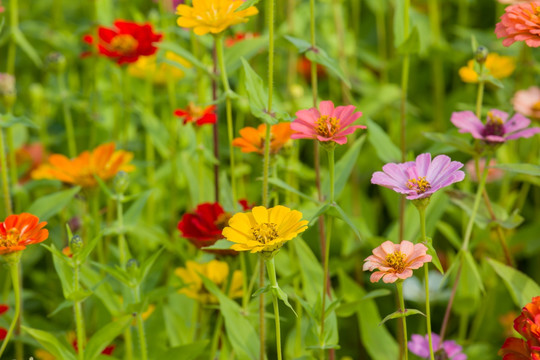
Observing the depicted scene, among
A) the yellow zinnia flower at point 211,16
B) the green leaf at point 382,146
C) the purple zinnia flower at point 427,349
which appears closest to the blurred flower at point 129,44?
the yellow zinnia flower at point 211,16

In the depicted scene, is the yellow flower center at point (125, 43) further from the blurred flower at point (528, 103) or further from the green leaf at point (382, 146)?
the blurred flower at point (528, 103)

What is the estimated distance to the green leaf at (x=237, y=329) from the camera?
870 mm

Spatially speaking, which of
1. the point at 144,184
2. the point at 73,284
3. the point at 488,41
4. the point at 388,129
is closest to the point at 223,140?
the point at 144,184

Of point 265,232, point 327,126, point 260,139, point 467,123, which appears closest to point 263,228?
point 265,232

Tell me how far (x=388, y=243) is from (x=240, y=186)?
608mm

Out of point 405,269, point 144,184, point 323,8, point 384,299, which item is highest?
point 323,8

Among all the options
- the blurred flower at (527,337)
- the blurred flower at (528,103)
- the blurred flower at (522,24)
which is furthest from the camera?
the blurred flower at (528,103)

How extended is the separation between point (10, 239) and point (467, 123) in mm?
573

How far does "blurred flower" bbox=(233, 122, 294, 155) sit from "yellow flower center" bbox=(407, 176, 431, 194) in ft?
0.78

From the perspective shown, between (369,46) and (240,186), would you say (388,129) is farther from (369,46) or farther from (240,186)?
(240,186)

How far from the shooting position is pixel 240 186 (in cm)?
130

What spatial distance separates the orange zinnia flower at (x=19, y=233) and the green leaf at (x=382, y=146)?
51 cm

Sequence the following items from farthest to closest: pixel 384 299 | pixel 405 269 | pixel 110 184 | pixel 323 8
Result: pixel 323 8 < pixel 384 299 < pixel 110 184 < pixel 405 269

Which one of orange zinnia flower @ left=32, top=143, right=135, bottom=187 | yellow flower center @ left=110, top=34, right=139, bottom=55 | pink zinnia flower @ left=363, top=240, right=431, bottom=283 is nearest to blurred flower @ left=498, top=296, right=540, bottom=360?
pink zinnia flower @ left=363, top=240, right=431, bottom=283
